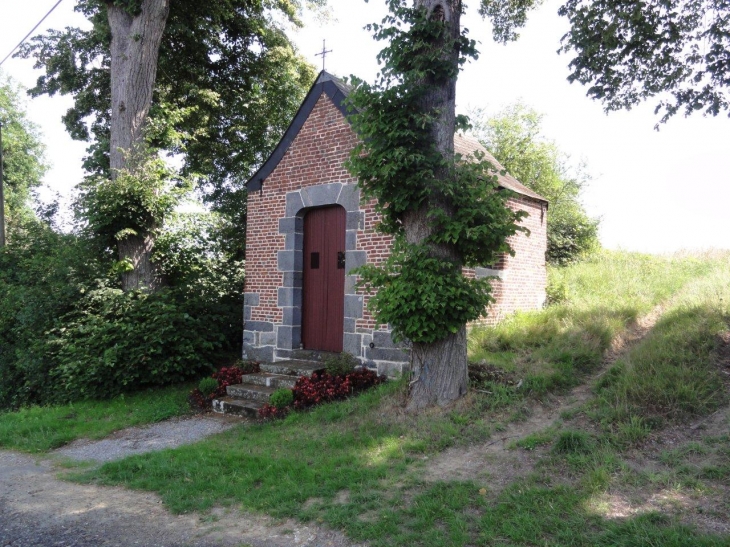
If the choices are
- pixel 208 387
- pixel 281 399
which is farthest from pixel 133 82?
pixel 281 399

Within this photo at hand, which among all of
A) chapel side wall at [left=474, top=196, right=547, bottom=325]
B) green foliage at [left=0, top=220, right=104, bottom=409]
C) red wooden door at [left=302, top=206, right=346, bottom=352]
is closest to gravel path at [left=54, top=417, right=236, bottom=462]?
red wooden door at [left=302, top=206, right=346, bottom=352]

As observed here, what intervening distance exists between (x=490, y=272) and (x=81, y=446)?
22.8 ft

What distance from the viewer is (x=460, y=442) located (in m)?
5.78

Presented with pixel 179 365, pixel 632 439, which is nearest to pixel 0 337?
pixel 179 365

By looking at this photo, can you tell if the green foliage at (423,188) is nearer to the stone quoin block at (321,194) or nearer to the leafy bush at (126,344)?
the stone quoin block at (321,194)

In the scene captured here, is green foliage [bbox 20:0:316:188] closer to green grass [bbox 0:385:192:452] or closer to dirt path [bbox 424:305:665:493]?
green grass [bbox 0:385:192:452]

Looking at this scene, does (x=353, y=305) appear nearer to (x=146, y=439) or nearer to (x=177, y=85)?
(x=146, y=439)

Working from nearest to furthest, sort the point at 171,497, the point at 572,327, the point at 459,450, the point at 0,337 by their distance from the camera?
the point at 171,497 < the point at 459,450 < the point at 572,327 < the point at 0,337

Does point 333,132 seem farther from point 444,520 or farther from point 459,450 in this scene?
point 444,520

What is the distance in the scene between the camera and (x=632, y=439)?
515 centimetres

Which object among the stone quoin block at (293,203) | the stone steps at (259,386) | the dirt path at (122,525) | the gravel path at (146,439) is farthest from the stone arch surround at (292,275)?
the dirt path at (122,525)

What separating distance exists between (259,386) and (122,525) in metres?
4.32

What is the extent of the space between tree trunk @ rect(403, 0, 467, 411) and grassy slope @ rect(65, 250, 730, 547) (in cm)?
27

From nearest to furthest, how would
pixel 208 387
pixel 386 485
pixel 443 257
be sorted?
pixel 386 485, pixel 443 257, pixel 208 387
